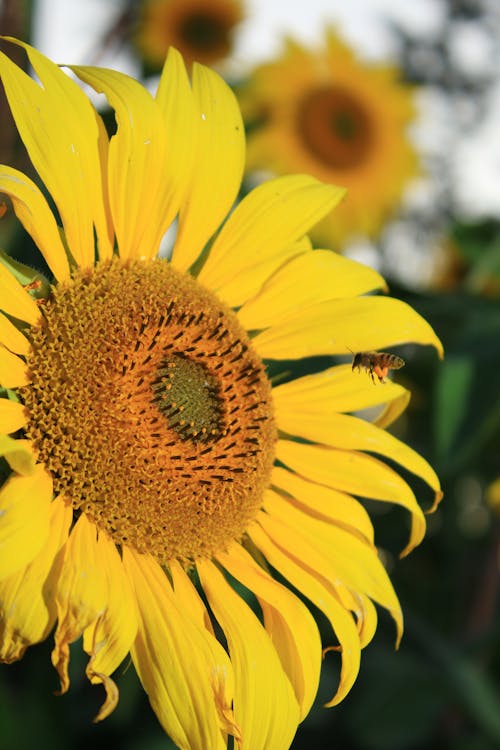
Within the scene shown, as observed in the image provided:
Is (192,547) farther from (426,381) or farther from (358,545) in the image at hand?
(426,381)

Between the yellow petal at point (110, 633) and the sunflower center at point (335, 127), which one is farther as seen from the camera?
the sunflower center at point (335, 127)

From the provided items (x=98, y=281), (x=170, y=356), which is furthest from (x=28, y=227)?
(x=170, y=356)

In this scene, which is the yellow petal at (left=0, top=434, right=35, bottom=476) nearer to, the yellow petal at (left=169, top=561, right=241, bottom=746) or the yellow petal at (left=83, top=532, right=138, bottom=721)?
the yellow petal at (left=83, top=532, right=138, bottom=721)

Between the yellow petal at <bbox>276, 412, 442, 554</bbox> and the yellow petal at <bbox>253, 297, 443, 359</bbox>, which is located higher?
A: the yellow petal at <bbox>253, 297, 443, 359</bbox>

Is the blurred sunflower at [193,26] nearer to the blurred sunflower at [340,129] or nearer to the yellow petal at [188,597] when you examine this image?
the blurred sunflower at [340,129]

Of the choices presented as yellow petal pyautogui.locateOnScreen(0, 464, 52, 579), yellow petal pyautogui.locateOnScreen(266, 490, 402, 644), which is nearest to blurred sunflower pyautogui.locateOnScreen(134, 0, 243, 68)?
yellow petal pyautogui.locateOnScreen(266, 490, 402, 644)

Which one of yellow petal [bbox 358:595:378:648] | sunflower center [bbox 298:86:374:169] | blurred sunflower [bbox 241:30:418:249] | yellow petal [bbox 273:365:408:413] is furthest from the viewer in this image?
sunflower center [bbox 298:86:374:169]

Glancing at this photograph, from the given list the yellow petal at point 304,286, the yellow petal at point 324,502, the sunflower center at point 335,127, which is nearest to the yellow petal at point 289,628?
the yellow petal at point 324,502
